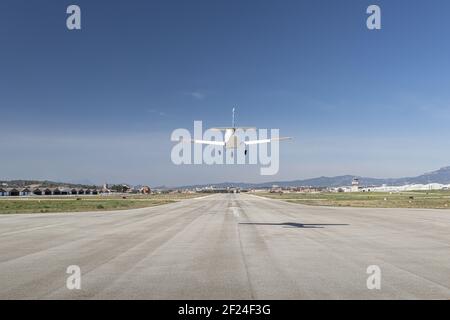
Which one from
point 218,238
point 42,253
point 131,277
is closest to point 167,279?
point 131,277

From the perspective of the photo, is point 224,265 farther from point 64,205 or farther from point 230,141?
point 64,205

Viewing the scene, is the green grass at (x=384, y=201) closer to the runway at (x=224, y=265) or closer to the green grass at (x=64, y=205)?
the green grass at (x=64, y=205)

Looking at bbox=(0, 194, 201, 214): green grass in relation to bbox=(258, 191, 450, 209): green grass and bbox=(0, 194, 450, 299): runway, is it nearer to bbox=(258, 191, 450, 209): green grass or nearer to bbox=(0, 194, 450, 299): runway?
bbox=(258, 191, 450, 209): green grass

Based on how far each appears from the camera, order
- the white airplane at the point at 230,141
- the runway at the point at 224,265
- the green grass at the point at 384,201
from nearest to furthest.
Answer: the runway at the point at 224,265 → the white airplane at the point at 230,141 → the green grass at the point at 384,201

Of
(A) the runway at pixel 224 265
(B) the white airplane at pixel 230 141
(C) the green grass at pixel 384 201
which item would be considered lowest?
(C) the green grass at pixel 384 201

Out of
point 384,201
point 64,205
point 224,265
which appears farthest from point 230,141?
point 384,201

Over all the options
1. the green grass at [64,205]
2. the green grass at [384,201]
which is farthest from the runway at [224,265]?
the green grass at [384,201]

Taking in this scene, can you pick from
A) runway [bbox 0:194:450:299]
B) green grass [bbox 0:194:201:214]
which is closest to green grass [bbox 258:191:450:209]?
green grass [bbox 0:194:201:214]

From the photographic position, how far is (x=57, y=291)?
10.7m

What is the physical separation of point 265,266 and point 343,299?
15.2 ft

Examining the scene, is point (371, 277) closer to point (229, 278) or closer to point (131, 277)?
point (229, 278)

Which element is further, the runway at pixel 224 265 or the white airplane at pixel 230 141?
the white airplane at pixel 230 141

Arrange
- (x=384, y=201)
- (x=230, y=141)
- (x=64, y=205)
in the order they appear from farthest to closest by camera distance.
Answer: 1. (x=384, y=201)
2. (x=64, y=205)
3. (x=230, y=141)

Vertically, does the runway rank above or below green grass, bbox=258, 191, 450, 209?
above
